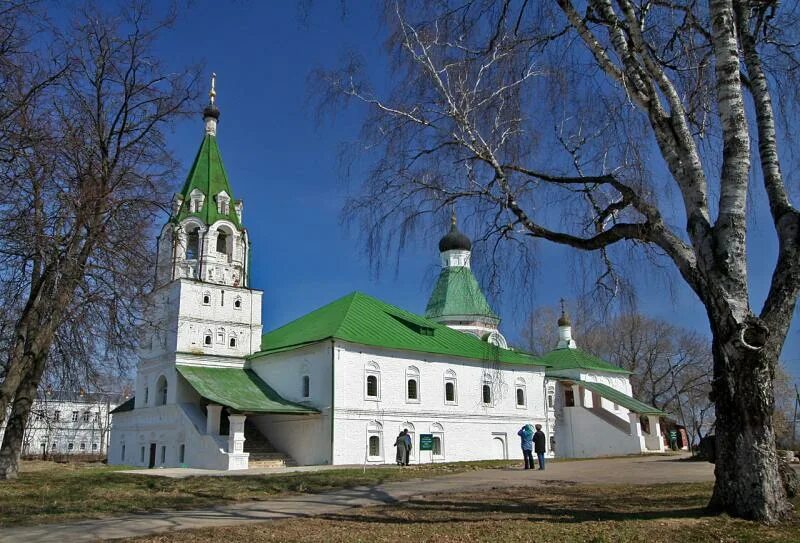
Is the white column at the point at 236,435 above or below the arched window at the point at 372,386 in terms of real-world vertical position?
below

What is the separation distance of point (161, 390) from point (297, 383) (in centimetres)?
787

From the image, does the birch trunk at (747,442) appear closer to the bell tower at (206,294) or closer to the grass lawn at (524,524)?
the grass lawn at (524,524)

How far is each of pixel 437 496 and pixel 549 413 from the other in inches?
1242

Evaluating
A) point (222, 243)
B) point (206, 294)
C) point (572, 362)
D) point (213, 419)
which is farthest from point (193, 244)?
point (572, 362)

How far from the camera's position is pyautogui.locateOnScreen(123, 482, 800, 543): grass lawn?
728 cm

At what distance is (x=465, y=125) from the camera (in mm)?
10656

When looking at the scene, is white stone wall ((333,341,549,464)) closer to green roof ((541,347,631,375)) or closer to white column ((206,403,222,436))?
white column ((206,403,222,436))

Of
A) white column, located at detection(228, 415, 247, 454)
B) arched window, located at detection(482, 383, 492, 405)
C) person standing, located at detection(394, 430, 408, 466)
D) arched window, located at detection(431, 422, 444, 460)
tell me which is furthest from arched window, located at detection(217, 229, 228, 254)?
arched window, located at detection(482, 383, 492, 405)

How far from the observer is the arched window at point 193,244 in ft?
119

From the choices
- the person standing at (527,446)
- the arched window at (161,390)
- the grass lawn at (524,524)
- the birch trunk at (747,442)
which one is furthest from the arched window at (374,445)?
the birch trunk at (747,442)

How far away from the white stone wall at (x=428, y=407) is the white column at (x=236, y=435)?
4.27 meters

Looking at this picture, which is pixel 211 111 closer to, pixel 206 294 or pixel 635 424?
pixel 206 294

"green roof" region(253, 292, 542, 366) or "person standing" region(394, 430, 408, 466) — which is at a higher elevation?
"green roof" region(253, 292, 542, 366)

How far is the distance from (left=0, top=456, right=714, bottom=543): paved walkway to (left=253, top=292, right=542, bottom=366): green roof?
54.3 feet
